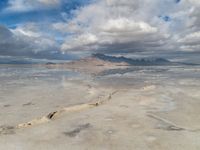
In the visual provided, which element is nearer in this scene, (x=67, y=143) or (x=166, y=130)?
(x=67, y=143)

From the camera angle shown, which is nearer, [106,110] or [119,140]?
[119,140]

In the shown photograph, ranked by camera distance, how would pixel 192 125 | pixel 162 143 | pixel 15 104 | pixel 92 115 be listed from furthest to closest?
pixel 15 104, pixel 92 115, pixel 192 125, pixel 162 143

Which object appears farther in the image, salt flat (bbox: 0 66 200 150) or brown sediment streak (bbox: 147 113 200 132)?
brown sediment streak (bbox: 147 113 200 132)

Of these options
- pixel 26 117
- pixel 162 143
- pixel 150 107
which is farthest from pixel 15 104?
pixel 162 143

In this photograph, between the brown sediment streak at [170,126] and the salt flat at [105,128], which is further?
the brown sediment streak at [170,126]

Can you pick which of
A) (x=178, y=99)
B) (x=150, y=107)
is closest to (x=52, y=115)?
(x=150, y=107)

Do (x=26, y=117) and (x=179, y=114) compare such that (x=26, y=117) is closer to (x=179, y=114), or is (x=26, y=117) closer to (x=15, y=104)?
(x=15, y=104)

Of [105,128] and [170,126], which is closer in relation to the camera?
[105,128]

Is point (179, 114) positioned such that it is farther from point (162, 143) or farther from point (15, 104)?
point (15, 104)

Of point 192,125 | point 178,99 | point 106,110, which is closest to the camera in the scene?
point 192,125
